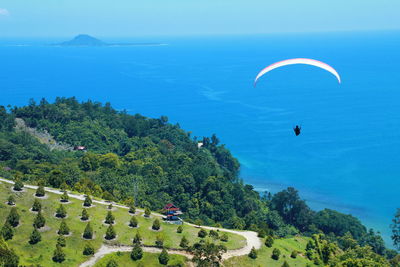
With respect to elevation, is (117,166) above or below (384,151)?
below

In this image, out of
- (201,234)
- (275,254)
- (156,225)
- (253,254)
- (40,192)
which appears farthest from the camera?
(40,192)

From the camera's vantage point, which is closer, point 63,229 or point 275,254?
point 63,229

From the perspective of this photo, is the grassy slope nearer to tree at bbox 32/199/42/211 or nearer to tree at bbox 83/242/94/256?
tree at bbox 83/242/94/256

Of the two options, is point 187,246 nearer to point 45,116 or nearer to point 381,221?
point 381,221

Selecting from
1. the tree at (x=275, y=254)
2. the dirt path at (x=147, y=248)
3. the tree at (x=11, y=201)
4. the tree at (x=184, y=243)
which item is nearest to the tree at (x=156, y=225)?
the dirt path at (x=147, y=248)

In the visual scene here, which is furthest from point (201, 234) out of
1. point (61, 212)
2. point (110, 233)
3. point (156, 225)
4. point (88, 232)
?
point (61, 212)

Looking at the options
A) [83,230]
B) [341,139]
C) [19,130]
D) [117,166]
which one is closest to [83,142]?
[19,130]

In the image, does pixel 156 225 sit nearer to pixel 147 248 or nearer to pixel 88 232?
pixel 147 248
